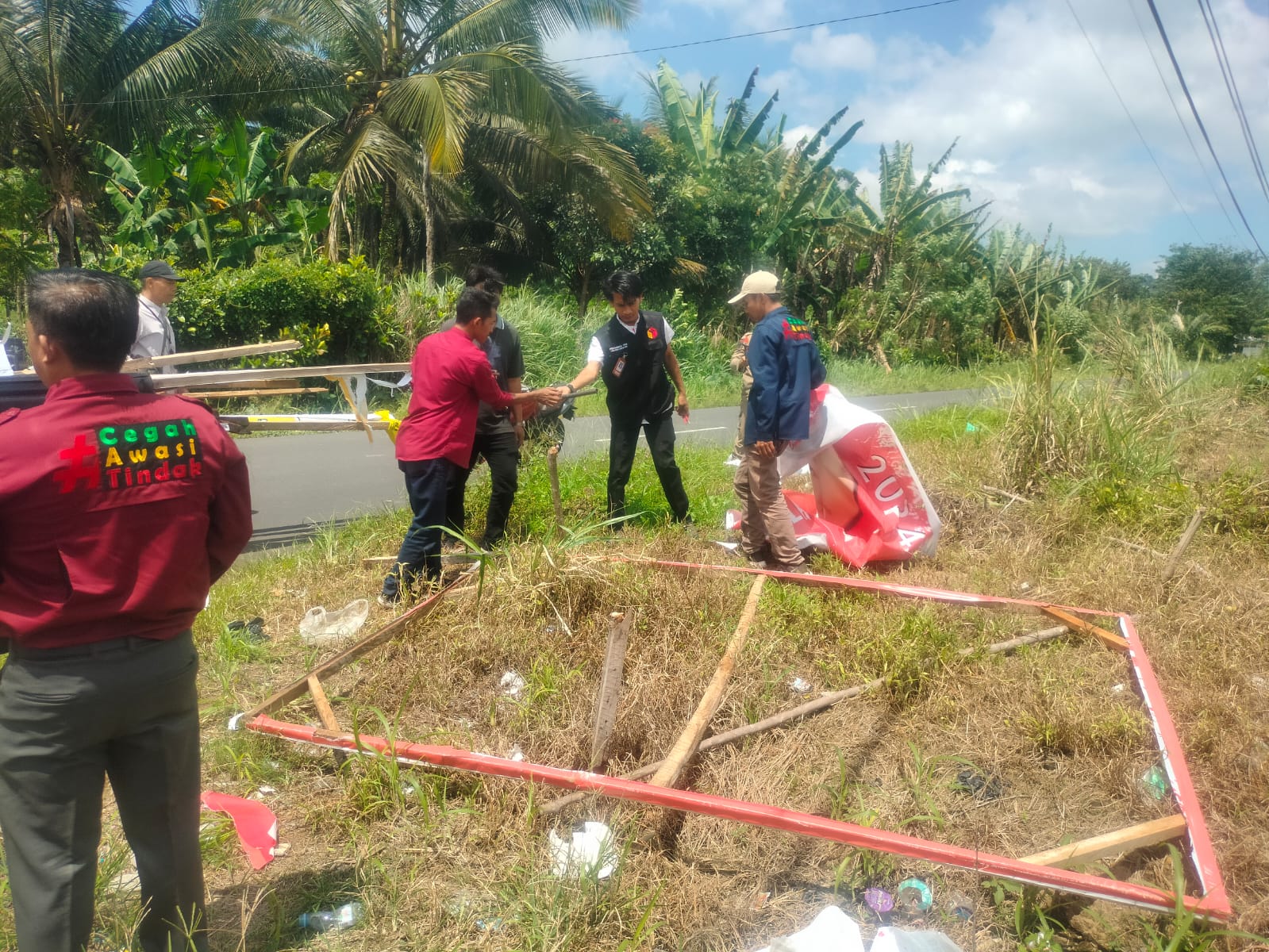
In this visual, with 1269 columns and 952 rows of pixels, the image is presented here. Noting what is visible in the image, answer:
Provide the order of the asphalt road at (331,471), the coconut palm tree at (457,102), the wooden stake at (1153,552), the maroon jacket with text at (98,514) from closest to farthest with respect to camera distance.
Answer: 1. the maroon jacket with text at (98,514)
2. the wooden stake at (1153,552)
3. the asphalt road at (331,471)
4. the coconut palm tree at (457,102)

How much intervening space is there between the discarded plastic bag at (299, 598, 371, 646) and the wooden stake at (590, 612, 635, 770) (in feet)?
6.14

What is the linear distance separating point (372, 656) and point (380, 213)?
1609 cm

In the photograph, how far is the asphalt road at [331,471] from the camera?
6.91 meters

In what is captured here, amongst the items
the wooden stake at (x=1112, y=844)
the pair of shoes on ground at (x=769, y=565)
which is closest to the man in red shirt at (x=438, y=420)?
the pair of shoes on ground at (x=769, y=565)

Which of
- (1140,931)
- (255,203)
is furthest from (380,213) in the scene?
(1140,931)

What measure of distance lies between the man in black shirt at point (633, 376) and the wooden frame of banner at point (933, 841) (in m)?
2.95

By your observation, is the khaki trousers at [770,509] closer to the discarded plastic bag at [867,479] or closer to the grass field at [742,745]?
the discarded plastic bag at [867,479]

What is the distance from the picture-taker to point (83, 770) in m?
2.08

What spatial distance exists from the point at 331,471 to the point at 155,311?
2.87 meters

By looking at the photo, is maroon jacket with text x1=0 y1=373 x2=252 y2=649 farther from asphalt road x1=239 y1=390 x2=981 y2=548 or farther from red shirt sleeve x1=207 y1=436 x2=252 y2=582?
asphalt road x1=239 y1=390 x2=981 y2=548

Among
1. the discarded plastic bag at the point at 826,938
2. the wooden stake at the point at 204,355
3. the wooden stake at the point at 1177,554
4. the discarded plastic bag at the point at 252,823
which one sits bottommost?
the discarded plastic bag at the point at 252,823

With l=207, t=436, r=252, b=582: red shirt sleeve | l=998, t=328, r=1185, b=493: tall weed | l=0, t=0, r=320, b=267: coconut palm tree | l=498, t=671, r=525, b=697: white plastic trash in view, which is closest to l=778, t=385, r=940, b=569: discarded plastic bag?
l=998, t=328, r=1185, b=493: tall weed

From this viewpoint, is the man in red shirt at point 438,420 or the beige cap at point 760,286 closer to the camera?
the man in red shirt at point 438,420

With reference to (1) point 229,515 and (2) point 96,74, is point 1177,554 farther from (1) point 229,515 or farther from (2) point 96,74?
(2) point 96,74
